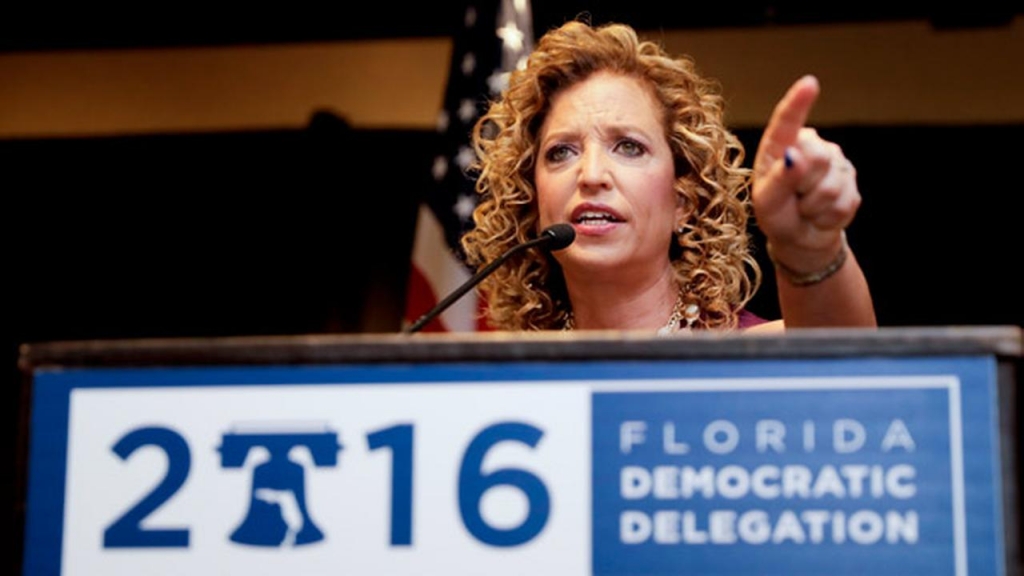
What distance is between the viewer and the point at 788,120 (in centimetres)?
92

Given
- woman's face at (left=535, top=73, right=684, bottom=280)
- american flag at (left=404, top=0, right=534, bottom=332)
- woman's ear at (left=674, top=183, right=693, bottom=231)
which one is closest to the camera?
woman's face at (left=535, top=73, right=684, bottom=280)

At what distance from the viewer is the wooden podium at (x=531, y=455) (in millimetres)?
797

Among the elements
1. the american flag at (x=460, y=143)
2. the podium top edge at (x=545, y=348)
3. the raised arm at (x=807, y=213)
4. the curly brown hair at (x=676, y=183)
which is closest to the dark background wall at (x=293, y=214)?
the american flag at (x=460, y=143)

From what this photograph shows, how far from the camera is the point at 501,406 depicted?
83 cm

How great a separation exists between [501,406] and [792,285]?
0.31 metres

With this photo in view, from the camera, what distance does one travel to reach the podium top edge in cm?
80

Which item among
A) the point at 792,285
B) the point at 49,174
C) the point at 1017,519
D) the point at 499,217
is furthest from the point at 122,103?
the point at 1017,519

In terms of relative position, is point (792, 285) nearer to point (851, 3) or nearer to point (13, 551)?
point (13, 551)

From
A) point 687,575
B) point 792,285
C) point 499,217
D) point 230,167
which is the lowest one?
point 687,575

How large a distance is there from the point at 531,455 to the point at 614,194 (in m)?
0.81

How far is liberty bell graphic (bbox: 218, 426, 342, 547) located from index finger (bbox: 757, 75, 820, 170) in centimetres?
35

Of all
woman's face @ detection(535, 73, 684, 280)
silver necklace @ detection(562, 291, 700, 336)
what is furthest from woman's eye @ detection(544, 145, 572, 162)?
silver necklace @ detection(562, 291, 700, 336)

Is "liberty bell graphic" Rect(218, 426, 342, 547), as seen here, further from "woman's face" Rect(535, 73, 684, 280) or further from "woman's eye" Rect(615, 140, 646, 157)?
"woman's eye" Rect(615, 140, 646, 157)

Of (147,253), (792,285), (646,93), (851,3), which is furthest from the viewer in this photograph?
(147,253)
